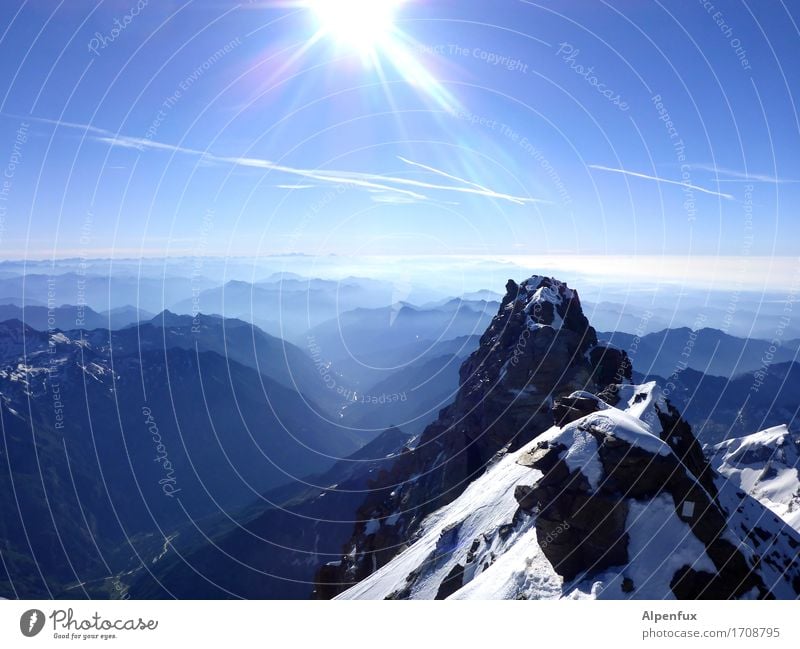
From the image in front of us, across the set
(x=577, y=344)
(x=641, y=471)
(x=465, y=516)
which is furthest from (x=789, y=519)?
(x=641, y=471)

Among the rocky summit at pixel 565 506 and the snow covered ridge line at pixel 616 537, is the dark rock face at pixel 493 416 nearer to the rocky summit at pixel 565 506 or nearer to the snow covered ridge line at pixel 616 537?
the rocky summit at pixel 565 506
